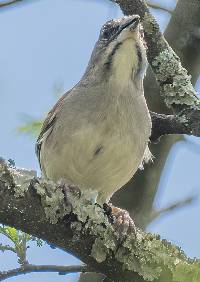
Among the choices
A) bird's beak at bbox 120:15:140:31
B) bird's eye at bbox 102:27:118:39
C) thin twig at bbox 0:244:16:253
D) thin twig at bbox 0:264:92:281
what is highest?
bird's eye at bbox 102:27:118:39

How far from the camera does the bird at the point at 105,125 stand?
4.93 m

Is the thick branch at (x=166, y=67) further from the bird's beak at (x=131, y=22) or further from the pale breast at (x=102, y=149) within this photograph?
the pale breast at (x=102, y=149)

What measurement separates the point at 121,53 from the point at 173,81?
31.2 inches

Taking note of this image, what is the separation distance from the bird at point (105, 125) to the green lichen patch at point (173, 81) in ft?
1.02

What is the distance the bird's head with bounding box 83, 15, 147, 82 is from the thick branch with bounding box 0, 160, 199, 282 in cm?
184

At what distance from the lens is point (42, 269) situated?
4008 millimetres

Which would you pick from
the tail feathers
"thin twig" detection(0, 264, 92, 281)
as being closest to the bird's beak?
the tail feathers

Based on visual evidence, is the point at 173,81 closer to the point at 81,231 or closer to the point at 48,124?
the point at 48,124

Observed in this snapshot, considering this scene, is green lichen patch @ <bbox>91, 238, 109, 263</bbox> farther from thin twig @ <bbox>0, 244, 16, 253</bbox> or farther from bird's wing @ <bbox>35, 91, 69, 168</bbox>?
bird's wing @ <bbox>35, 91, 69, 168</bbox>

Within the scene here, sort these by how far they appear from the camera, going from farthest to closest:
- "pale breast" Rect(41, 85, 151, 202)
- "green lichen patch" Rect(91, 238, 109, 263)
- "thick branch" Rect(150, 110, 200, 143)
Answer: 1. "pale breast" Rect(41, 85, 151, 202)
2. "thick branch" Rect(150, 110, 200, 143)
3. "green lichen patch" Rect(91, 238, 109, 263)

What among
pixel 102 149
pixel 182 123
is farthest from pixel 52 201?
pixel 102 149

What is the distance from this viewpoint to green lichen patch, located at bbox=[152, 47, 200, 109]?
4.68 metres

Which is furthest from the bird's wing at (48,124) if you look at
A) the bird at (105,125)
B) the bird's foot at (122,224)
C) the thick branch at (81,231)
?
the thick branch at (81,231)

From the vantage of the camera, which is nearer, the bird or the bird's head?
the bird
